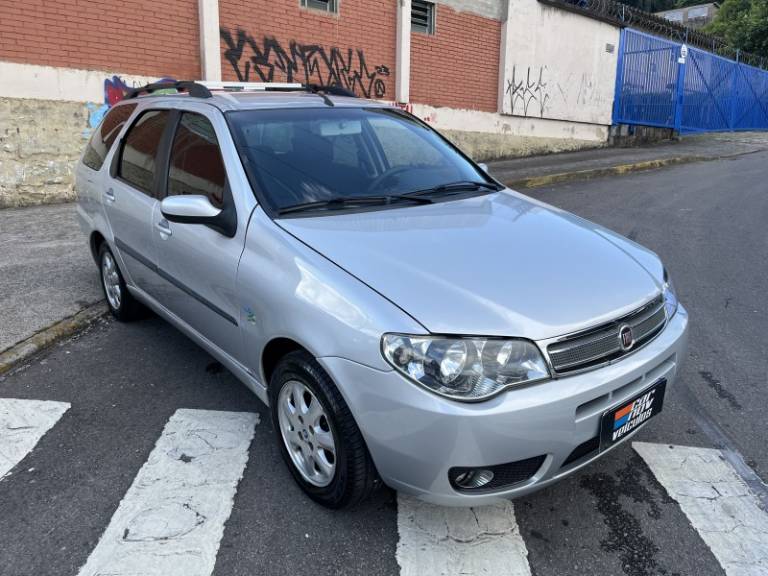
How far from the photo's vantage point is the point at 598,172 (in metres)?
13.1

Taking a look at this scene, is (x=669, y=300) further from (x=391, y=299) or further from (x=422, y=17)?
(x=422, y=17)

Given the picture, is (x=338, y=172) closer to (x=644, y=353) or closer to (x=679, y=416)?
(x=644, y=353)

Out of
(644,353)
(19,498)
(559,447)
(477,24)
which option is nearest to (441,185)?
(644,353)

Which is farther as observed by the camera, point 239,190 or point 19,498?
point 239,190

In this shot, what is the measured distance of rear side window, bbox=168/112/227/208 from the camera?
3.32 meters

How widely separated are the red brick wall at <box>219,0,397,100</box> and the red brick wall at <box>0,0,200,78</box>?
707mm

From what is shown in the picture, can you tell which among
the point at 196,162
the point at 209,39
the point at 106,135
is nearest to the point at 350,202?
the point at 196,162

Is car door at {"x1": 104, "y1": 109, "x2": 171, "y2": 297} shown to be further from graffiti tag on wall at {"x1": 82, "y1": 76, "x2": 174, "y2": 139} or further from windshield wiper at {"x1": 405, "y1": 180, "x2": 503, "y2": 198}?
graffiti tag on wall at {"x1": 82, "y1": 76, "x2": 174, "y2": 139}

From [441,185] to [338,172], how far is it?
1.99 ft

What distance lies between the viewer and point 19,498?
284 cm

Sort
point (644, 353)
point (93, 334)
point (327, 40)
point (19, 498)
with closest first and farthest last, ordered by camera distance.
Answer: point (644, 353), point (19, 498), point (93, 334), point (327, 40)

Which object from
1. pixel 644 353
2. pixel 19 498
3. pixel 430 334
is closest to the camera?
pixel 430 334

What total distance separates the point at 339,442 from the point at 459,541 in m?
0.64

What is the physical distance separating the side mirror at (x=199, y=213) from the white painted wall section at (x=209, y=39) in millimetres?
7691
